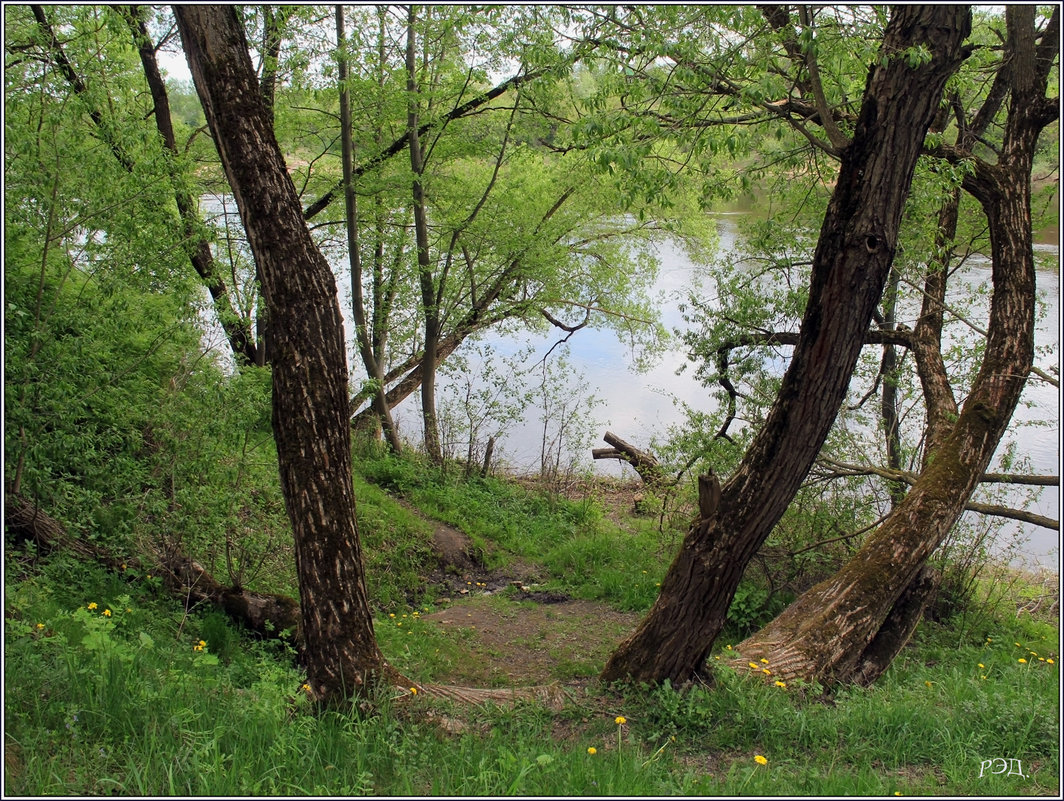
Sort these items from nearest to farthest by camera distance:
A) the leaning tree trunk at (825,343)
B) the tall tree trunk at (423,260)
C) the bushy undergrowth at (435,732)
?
1. the bushy undergrowth at (435,732)
2. the leaning tree trunk at (825,343)
3. the tall tree trunk at (423,260)

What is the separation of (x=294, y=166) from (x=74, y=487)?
8.39 meters

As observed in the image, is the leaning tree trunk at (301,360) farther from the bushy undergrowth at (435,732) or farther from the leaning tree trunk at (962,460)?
the leaning tree trunk at (962,460)

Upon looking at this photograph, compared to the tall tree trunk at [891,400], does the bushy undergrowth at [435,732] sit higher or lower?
lower

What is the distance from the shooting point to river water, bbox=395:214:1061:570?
36.2 ft

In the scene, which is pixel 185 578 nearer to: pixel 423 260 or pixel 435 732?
pixel 435 732

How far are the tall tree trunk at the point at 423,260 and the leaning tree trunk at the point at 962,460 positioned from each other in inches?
275

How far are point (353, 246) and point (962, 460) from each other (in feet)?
27.0

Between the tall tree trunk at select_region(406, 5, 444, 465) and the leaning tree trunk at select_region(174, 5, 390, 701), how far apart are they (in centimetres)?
660

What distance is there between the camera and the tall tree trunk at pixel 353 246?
10.1 m

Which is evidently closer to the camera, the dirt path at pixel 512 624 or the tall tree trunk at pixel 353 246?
the dirt path at pixel 512 624

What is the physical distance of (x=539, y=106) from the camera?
450 inches

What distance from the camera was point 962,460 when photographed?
6234mm

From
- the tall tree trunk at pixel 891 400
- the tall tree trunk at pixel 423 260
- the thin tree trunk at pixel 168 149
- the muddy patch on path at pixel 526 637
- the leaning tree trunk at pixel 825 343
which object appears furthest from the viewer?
the tall tree trunk at pixel 423 260

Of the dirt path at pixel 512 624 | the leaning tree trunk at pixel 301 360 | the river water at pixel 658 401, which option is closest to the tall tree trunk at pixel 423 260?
the river water at pixel 658 401
